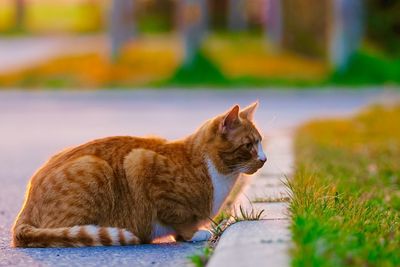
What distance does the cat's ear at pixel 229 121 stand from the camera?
603cm

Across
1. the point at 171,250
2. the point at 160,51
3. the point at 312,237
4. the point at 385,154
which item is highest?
the point at 312,237

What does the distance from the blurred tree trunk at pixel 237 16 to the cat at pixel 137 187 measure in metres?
30.3

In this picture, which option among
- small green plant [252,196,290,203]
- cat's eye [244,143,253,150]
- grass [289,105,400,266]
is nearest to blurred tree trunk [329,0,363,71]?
grass [289,105,400,266]

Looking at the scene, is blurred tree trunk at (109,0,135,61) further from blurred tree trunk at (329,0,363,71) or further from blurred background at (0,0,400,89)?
blurred tree trunk at (329,0,363,71)

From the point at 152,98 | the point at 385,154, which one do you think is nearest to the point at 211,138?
the point at 385,154

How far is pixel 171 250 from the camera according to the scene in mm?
5809

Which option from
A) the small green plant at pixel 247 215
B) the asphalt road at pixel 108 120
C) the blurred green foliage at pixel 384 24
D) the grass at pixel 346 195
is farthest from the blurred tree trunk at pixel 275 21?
the small green plant at pixel 247 215

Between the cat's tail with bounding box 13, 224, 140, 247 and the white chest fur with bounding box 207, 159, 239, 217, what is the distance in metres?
0.61

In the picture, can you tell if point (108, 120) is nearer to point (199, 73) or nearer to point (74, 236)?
point (199, 73)

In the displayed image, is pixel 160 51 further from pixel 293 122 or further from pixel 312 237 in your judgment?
pixel 312 237

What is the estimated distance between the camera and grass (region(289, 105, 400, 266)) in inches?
180

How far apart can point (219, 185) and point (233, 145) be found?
0.24 metres

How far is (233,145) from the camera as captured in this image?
20.0ft

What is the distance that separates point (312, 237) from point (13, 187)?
172 inches
